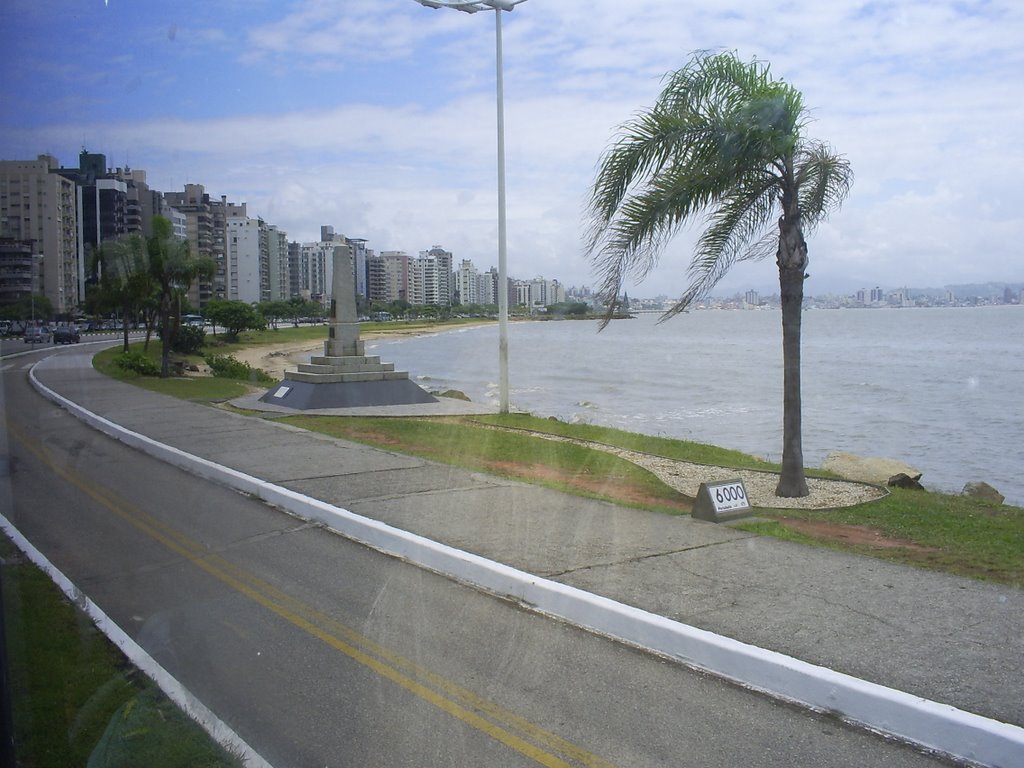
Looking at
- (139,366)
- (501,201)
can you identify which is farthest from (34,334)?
(501,201)

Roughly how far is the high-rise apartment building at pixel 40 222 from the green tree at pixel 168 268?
624 inches

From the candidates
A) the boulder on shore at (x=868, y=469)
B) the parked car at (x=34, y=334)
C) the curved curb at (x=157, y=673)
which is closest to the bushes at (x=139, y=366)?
the parked car at (x=34, y=334)

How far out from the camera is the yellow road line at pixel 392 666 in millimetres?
4348

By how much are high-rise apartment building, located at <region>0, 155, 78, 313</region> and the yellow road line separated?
99.7 inches

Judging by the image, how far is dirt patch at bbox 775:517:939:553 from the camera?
846 centimetres

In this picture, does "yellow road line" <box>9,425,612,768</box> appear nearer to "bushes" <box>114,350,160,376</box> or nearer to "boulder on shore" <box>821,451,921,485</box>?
"boulder on shore" <box>821,451,921,485</box>

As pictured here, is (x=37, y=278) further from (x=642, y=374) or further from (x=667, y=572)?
(x=642, y=374)

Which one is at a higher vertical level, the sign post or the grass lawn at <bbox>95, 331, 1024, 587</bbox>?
the sign post

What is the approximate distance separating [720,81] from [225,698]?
875 cm

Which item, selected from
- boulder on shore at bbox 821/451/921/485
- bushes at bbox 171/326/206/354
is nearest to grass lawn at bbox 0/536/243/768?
boulder on shore at bbox 821/451/921/485

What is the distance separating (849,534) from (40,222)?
26.3 ft

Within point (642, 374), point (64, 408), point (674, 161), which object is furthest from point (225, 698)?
point (642, 374)

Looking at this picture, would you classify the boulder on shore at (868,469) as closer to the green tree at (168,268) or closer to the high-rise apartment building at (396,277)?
the green tree at (168,268)

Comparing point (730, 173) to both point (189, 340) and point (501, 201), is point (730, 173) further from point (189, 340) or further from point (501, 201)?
point (189, 340)
